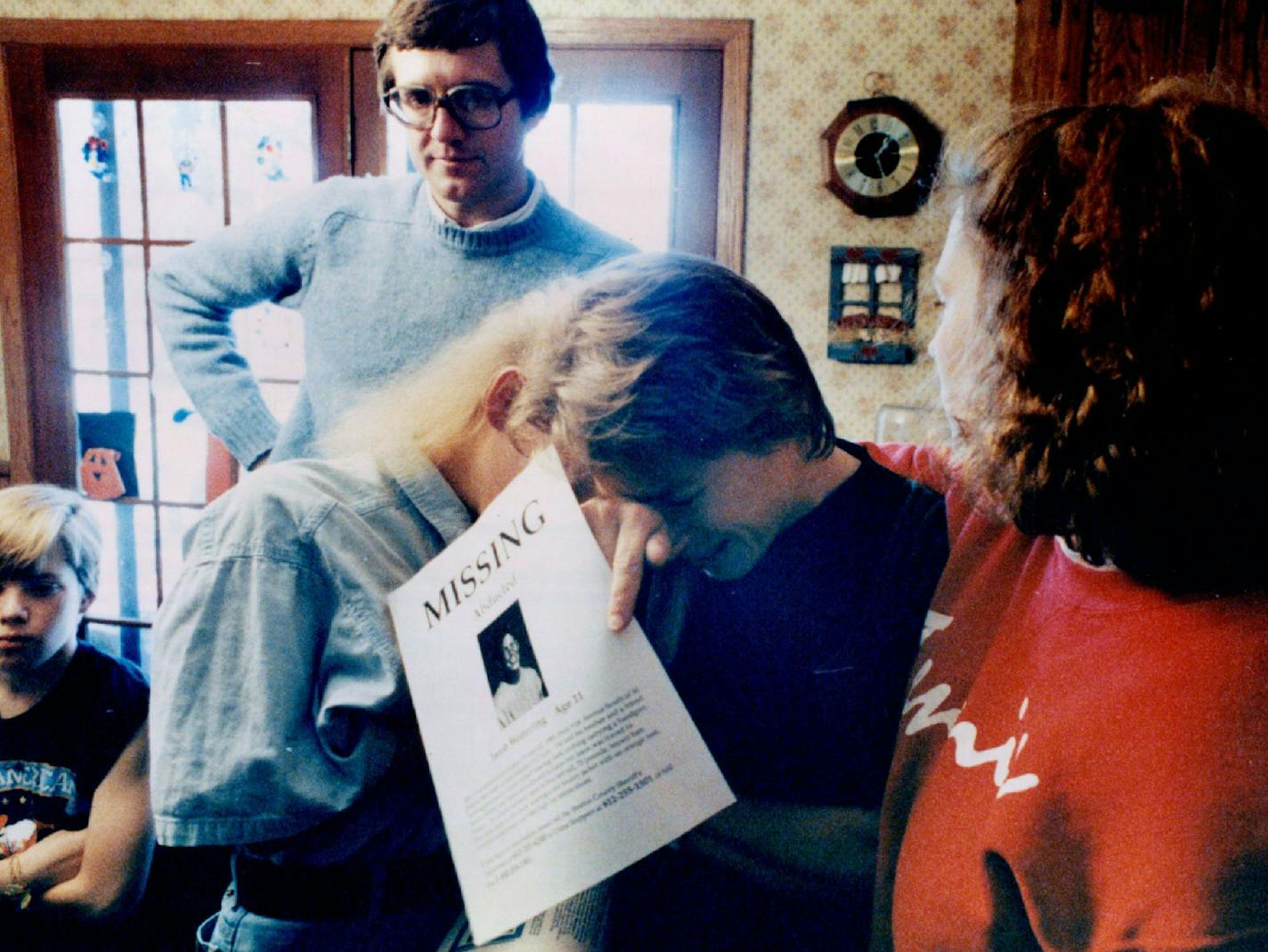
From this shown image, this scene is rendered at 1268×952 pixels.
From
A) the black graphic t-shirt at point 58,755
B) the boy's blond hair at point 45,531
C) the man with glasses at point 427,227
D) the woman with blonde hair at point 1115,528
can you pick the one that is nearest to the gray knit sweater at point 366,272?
the man with glasses at point 427,227

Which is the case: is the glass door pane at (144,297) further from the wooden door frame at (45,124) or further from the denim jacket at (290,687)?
the denim jacket at (290,687)

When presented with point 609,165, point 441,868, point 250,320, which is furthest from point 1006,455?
point 250,320

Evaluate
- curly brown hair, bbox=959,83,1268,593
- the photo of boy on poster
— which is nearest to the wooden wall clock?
curly brown hair, bbox=959,83,1268,593

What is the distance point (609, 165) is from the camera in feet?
Result: 8.57

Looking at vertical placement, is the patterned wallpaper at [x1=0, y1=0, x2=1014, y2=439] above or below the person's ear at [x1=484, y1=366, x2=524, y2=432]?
above

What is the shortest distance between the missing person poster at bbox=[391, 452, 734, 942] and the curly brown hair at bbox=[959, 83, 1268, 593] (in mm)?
259

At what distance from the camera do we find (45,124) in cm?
287

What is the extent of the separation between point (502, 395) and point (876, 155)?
2.16m

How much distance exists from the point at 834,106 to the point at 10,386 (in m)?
2.71

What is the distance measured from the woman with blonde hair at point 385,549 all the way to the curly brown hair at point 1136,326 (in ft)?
0.53

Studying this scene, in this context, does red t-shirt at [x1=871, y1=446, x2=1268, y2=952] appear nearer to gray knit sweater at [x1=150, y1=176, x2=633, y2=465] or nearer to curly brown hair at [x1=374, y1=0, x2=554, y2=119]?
gray knit sweater at [x1=150, y1=176, x2=633, y2=465]

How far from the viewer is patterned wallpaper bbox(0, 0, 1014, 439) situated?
8.22 feet

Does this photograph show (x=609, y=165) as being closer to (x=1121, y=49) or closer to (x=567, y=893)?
(x=1121, y=49)

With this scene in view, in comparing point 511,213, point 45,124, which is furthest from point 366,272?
point 45,124
